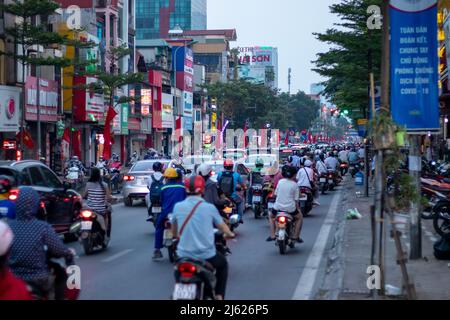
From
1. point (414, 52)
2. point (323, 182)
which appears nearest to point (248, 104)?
point (323, 182)

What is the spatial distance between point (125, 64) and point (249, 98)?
98.2 ft

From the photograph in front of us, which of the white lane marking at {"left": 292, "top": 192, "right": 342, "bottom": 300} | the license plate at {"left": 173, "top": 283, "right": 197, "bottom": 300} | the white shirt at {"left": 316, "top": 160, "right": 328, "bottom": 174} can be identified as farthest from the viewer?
the white shirt at {"left": 316, "top": 160, "right": 328, "bottom": 174}

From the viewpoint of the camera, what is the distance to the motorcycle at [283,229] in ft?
46.2

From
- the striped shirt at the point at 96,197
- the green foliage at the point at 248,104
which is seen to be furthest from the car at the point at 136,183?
the green foliage at the point at 248,104

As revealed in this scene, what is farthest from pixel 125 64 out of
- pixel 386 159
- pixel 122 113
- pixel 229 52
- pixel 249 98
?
pixel 229 52

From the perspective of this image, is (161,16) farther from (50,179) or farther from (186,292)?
(186,292)

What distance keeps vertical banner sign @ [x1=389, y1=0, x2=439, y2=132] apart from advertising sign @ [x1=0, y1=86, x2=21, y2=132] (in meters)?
25.9

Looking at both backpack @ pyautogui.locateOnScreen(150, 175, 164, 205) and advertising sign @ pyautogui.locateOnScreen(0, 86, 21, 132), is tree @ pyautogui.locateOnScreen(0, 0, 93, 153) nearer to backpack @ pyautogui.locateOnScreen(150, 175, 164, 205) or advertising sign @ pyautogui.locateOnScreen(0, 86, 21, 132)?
advertising sign @ pyautogui.locateOnScreen(0, 86, 21, 132)

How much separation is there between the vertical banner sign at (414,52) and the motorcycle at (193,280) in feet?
19.4

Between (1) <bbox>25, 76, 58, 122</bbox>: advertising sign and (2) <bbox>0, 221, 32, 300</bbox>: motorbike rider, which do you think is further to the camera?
(1) <bbox>25, 76, 58, 122</bbox>: advertising sign

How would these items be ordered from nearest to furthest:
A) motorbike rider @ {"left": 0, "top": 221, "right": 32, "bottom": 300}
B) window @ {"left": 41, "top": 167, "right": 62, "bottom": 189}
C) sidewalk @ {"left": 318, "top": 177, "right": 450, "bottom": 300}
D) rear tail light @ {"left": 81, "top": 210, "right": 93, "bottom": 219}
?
motorbike rider @ {"left": 0, "top": 221, "right": 32, "bottom": 300}
sidewalk @ {"left": 318, "top": 177, "right": 450, "bottom": 300}
rear tail light @ {"left": 81, "top": 210, "right": 93, "bottom": 219}
window @ {"left": 41, "top": 167, "right": 62, "bottom": 189}

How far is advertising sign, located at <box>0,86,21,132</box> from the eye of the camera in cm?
3450

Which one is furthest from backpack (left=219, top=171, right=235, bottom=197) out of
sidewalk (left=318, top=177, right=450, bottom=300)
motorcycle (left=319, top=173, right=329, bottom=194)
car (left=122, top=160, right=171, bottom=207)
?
motorcycle (left=319, top=173, right=329, bottom=194)
